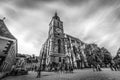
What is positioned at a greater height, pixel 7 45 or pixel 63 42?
pixel 63 42

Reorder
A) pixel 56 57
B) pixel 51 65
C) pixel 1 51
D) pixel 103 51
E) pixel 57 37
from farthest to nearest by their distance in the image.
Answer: pixel 57 37 < pixel 56 57 < pixel 51 65 < pixel 103 51 < pixel 1 51

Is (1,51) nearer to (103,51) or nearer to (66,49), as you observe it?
(103,51)

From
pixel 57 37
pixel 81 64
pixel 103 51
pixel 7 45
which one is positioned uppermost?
pixel 57 37

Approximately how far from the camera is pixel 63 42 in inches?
1239

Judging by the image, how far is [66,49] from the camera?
28531mm

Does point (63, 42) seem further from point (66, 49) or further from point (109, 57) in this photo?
point (109, 57)

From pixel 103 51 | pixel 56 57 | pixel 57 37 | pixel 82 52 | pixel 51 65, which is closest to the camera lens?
pixel 103 51

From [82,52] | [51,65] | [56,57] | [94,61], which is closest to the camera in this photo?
[94,61]

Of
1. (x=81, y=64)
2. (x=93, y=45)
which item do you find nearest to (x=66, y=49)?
(x=81, y=64)

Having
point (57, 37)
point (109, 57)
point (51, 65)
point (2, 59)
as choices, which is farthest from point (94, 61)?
point (57, 37)

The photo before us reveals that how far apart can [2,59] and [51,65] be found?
1562 cm

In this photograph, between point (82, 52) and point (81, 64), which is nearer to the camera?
point (81, 64)

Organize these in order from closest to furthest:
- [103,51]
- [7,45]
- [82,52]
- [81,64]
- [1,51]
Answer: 1. [1,51]
2. [7,45]
3. [103,51]
4. [81,64]
5. [82,52]

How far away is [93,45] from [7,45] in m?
19.3
